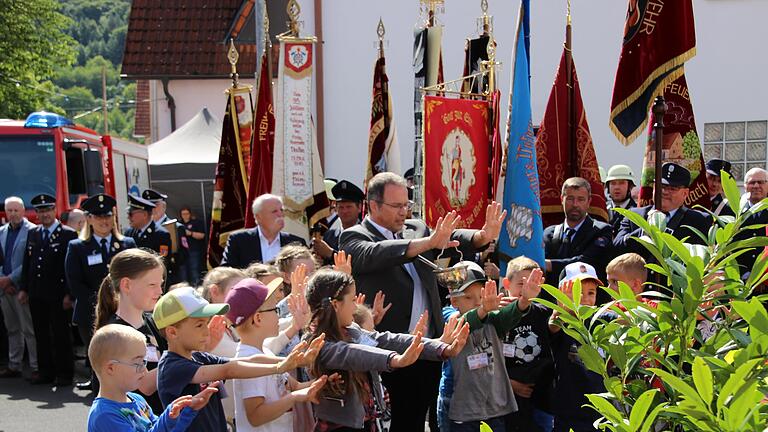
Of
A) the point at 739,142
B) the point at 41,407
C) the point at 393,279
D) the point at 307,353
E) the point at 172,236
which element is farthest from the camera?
the point at 739,142

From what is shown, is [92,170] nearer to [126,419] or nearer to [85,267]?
[85,267]

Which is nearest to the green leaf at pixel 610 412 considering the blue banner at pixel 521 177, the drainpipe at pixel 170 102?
the blue banner at pixel 521 177

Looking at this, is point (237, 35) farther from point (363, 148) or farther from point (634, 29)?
point (634, 29)

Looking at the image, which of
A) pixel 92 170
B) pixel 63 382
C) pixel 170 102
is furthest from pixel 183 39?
pixel 63 382

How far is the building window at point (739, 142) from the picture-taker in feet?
53.1

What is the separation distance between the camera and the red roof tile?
2641 centimetres

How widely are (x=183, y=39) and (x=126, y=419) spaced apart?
2454 centimetres

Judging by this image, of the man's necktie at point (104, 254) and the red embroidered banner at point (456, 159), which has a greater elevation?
the red embroidered banner at point (456, 159)

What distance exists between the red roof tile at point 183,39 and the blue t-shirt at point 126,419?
22431 millimetres

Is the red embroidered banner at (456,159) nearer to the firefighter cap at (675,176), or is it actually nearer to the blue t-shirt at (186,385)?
the firefighter cap at (675,176)

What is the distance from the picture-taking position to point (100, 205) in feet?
31.9

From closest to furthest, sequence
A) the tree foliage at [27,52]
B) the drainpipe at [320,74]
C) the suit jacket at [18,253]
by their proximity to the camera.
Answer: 1. the suit jacket at [18,253]
2. the drainpipe at [320,74]
3. the tree foliage at [27,52]

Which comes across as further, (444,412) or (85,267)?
(85,267)

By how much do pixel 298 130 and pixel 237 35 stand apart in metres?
18.4
